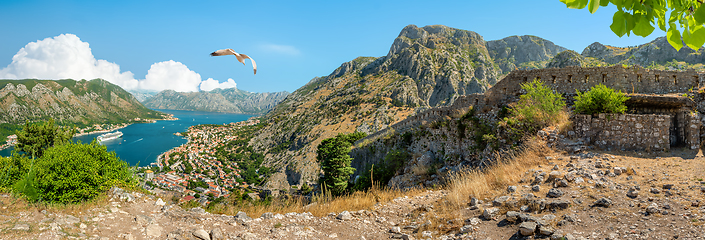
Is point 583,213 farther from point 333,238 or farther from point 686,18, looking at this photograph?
point 333,238

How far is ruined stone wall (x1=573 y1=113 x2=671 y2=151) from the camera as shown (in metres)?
7.22

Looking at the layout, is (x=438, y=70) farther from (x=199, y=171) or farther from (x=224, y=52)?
(x=224, y=52)

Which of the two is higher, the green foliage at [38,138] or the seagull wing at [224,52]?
the seagull wing at [224,52]

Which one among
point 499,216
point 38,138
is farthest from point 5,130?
point 499,216

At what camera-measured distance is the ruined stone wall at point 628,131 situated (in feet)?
23.7

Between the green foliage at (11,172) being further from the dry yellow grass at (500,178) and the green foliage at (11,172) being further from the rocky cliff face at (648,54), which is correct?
the rocky cliff face at (648,54)

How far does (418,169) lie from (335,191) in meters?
12.7

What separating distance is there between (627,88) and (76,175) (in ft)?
60.3

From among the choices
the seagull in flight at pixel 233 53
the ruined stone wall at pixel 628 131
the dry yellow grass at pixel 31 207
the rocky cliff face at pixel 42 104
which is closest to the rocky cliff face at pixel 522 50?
the ruined stone wall at pixel 628 131

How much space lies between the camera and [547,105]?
8914 mm

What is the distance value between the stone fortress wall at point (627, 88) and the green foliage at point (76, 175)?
13.4 metres

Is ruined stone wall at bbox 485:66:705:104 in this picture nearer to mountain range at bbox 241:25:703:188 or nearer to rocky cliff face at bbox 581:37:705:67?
mountain range at bbox 241:25:703:188

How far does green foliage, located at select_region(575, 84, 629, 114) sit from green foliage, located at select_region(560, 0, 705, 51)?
7843 mm

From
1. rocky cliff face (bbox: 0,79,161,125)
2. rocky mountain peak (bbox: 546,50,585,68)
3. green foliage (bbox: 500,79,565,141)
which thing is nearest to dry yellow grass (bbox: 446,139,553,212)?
green foliage (bbox: 500,79,565,141)
